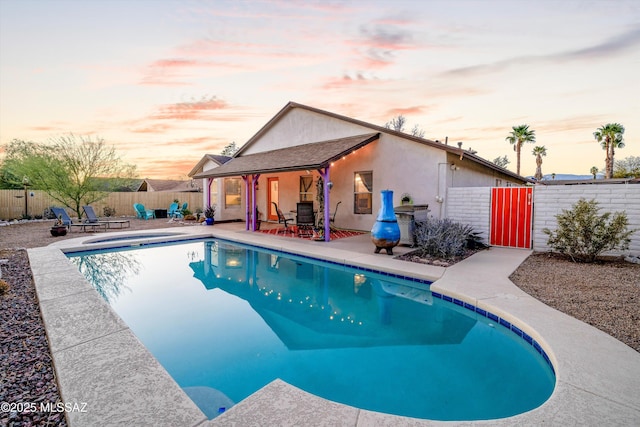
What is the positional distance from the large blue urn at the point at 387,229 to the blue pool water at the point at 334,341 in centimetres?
118

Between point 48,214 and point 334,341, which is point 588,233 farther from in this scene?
point 48,214

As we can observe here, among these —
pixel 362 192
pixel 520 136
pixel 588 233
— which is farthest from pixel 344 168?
pixel 520 136

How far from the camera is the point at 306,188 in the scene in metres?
14.0

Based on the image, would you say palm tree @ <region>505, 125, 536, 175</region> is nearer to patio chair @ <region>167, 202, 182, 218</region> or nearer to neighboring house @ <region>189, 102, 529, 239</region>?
neighboring house @ <region>189, 102, 529, 239</region>

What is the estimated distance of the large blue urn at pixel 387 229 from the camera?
24.3ft

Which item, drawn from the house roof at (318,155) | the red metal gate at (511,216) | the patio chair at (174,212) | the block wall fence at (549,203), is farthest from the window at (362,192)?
the patio chair at (174,212)

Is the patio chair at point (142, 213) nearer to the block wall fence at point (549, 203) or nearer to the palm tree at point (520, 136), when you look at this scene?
the block wall fence at point (549, 203)

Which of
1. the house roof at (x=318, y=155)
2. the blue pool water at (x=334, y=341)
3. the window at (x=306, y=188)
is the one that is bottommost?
the blue pool water at (x=334, y=341)

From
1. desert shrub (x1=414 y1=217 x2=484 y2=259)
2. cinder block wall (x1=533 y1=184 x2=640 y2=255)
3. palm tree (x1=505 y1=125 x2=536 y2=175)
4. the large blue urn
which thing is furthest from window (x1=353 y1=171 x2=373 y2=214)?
palm tree (x1=505 y1=125 x2=536 y2=175)

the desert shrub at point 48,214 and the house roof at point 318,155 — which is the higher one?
the house roof at point 318,155

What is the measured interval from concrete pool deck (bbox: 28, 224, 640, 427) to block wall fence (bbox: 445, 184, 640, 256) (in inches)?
169

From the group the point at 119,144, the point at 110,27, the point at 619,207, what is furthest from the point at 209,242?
the point at 619,207

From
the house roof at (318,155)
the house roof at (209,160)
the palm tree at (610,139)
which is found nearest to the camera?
the house roof at (318,155)

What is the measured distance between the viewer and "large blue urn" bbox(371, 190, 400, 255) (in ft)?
24.3
